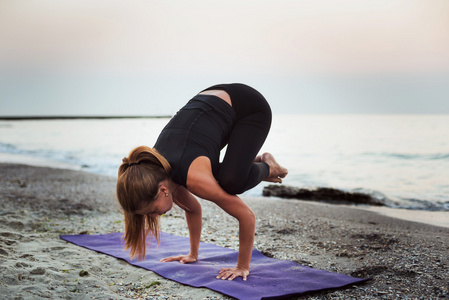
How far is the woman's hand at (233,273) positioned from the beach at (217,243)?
20 centimetres

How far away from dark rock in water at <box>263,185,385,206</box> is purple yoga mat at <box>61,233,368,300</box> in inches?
144

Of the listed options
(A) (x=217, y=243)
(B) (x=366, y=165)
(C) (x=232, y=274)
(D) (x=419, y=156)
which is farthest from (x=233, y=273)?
(D) (x=419, y=156)

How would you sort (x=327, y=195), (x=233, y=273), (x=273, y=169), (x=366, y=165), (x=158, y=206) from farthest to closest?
1. (x=366, y=165)
2. (x=327, y=195)
3. (x=273, y=169)
4. (x=233, y=273)
5. (x=158, y=206)

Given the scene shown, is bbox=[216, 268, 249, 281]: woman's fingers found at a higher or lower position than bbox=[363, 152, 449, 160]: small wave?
lower

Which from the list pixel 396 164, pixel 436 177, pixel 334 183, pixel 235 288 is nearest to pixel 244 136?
pixel 235 288

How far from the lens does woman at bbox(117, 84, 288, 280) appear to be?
2.17 meters

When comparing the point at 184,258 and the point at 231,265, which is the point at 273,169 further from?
the point at 184,258

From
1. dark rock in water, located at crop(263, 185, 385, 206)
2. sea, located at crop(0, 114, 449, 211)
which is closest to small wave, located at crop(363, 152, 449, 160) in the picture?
sea, located at crop(0, 114, 449, 211)

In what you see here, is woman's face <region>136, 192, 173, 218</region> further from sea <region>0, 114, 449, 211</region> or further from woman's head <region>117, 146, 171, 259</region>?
sea <region>0, 114, 449, 211</region>

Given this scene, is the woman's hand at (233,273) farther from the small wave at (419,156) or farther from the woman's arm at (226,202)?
the small wave at (419,156)

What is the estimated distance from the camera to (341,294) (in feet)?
7.53

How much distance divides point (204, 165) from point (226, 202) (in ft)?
0.94

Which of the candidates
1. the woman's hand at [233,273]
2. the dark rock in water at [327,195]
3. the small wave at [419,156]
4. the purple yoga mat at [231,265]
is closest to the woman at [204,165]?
the woman's hand at [233,273]

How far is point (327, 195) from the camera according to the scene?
679 centimetres
